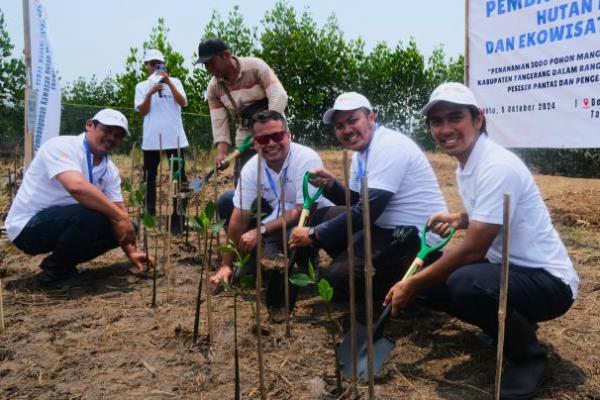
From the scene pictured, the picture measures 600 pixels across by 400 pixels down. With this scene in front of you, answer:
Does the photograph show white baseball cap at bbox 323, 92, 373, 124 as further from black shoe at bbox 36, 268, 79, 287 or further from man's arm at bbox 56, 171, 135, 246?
black shoe at bbox 36, 268, 79, 287

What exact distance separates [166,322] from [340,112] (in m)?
1.37

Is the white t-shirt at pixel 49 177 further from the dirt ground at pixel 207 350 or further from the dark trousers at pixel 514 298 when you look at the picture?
the dark trousers at pixel 514 298

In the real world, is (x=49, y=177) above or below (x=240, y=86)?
below

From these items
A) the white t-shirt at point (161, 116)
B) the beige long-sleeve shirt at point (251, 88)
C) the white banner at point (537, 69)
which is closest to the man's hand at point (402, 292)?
the beige long-sleeve shirt at point (251, 88)

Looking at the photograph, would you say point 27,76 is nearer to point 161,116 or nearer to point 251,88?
point 161,116

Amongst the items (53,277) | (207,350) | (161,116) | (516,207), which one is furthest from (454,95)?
(161,116)

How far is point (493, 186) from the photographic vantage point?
1934 millimetres

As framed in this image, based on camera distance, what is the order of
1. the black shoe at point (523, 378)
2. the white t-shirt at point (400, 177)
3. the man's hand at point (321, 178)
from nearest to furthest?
the black shoe at point (523, 378) < the white t-shirt at point (400, 177) < the man's hand at point (321, 178)

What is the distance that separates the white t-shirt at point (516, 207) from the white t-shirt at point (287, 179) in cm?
129

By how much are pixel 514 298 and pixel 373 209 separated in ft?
2.66

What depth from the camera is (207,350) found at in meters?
2.44

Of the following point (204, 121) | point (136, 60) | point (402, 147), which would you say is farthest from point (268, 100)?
point (136, 60)

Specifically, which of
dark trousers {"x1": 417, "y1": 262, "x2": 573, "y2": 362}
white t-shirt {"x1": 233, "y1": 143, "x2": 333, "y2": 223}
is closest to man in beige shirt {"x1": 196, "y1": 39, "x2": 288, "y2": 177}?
white t-shirt {"x1": 233, "y1": 143, "x2": 333, "y2": 223}

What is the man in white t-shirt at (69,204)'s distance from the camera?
3334 mm
